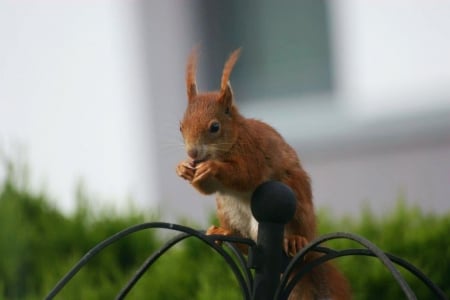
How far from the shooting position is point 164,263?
7.09 ft

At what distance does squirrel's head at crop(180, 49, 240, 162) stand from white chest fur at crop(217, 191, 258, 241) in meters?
0.07

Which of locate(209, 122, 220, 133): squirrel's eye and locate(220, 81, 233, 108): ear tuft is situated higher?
locate(220, 81, 233, 108): ear tuft

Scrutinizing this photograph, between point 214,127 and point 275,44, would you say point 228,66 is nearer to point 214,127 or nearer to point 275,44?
point 214,127

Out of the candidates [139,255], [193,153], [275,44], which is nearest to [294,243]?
[193,153]

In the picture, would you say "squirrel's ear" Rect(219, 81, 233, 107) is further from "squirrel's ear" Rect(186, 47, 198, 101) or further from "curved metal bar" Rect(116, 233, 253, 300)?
"curved metal bar" Rect(116, 233, 253, 300)

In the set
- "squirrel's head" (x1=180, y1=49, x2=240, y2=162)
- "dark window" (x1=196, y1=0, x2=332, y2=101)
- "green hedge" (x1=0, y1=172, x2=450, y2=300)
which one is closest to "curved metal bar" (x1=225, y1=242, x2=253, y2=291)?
"squirrel's head" (x1=180, y1=49, x2=240, y2=162)

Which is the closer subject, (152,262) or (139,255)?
(152,262)

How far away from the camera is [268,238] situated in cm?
131

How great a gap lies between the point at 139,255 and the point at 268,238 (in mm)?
1078

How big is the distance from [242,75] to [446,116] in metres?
0.98

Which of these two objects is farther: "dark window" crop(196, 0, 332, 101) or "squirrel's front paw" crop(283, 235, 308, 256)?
"dark window" crop(196, 0, 332, 101)

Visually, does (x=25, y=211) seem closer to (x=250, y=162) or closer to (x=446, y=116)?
(x=250, y=162)

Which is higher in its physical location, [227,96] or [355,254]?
[227,96]

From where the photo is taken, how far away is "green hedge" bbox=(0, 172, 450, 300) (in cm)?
198
